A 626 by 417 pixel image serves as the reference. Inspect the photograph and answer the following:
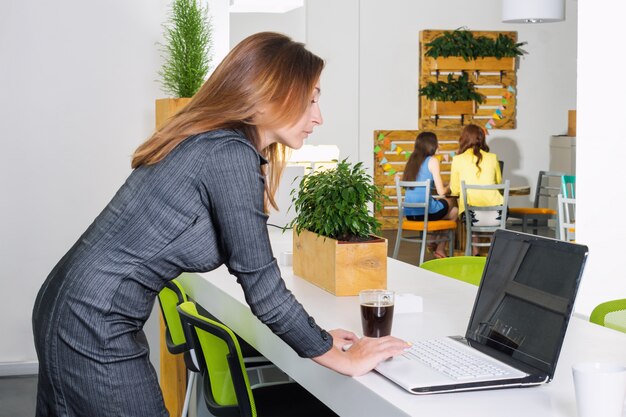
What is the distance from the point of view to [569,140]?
11750 millimetres

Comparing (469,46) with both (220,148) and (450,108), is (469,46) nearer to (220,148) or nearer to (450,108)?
(450,108)

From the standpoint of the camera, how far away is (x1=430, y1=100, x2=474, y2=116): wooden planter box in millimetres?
11945

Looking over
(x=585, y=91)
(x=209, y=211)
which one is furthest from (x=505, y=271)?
(x=585, y=91)

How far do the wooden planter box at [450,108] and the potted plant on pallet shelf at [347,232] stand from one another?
9.37 metres

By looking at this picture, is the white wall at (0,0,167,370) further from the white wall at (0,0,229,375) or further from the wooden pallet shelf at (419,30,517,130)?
the wooden pallet shelf at (419,30,517,130)

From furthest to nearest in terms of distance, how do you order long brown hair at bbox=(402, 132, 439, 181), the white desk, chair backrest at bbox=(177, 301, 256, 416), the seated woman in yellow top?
long brown hair at bbox=(402, 132, 439, 181)
the seated woman in yellow top
chair backrest at bbox=(177, 301, 256, 416)
the white desk

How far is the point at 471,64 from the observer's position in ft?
39.2

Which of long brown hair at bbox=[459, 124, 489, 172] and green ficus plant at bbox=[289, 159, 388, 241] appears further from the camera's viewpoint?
long brown hair at bbox=[459, 124, 489, 172]

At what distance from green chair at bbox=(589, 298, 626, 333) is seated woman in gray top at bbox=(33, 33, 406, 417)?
106 cm

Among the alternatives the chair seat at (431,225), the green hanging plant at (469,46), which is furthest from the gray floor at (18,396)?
the green hanging plant at (469,46)

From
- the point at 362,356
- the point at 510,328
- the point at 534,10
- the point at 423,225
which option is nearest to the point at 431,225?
the point at 423,225

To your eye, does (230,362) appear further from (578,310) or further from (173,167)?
(578,310)

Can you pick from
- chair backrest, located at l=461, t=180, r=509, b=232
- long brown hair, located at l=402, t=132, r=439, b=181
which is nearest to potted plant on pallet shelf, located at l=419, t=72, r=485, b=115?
long brown hair, located at l=402, t=132, r=439, b=181

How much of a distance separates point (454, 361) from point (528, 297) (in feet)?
0.67
